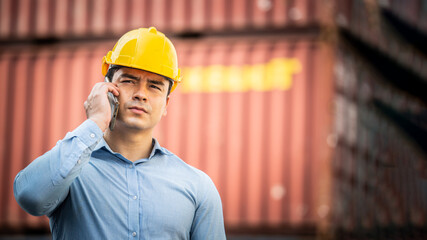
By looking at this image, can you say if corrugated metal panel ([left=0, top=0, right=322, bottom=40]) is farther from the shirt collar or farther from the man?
the shirt collar

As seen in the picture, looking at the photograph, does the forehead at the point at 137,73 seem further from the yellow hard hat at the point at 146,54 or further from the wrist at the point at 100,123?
the wrist at the point at 100,123

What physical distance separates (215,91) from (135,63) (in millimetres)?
6075

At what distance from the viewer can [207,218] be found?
1954mm

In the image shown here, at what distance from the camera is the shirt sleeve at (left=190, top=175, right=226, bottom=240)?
6.35 feet

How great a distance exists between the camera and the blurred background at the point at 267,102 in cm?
755

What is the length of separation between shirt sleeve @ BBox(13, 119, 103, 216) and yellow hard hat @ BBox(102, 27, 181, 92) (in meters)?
0.45

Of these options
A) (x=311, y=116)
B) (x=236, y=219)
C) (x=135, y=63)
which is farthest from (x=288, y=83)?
(x=135, y=63)

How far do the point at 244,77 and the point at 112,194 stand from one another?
629 cm

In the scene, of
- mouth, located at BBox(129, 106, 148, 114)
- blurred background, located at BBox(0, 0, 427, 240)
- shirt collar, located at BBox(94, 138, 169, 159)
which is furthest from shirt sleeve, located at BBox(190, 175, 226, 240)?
blurred background, located at BBox(0, 0, 427, 240)

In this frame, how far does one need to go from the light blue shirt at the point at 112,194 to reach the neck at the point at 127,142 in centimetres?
5

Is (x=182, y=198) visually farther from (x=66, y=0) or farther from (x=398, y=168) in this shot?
(x=66, y=0)

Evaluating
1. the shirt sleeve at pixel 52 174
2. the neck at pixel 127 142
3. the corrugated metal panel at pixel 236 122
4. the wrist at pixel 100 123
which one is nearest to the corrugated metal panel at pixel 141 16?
the corrugated metal panel at pixel 236 122

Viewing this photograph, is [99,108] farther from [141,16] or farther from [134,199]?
[141,16]

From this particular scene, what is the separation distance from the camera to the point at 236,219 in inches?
302
